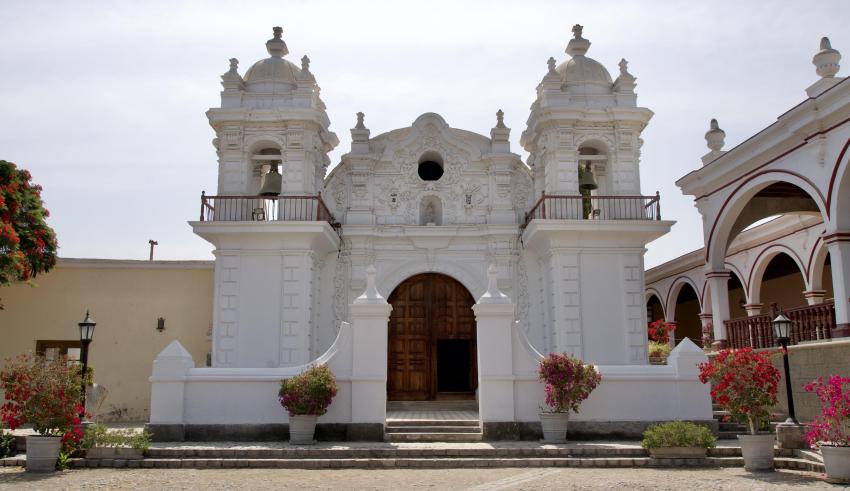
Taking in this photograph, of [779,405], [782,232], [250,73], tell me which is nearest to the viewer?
[779,405]

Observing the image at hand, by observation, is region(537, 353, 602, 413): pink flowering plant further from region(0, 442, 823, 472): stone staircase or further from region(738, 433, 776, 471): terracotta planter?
region(738, 433, 776, 471): terracotta planter

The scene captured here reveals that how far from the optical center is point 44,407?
10.5 metres

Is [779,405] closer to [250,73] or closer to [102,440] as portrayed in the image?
[102,440]

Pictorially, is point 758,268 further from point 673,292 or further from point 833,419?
point 833,419

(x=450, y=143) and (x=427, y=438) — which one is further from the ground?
(x=450, y=143)

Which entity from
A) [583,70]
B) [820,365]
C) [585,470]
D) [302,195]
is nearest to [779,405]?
[820,365]

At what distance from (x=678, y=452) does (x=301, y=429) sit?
5.65 metres

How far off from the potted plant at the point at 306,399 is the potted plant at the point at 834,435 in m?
6.82

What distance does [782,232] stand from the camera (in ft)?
66.1

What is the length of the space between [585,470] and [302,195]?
32.2 feet

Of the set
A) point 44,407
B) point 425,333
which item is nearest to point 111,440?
point 44,407

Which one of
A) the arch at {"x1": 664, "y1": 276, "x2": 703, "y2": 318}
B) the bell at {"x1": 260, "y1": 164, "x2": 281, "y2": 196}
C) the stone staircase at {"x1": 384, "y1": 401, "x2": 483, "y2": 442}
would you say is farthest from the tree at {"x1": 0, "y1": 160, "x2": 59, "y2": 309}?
the arch at {"x1": 664, "y1": 276, "x2": 703, "y2": 318}

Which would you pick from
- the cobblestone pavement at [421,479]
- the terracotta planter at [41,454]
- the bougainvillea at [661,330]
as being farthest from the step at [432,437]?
the bougainvillea at [661,330]

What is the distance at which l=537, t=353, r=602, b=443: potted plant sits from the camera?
11.8 meters
